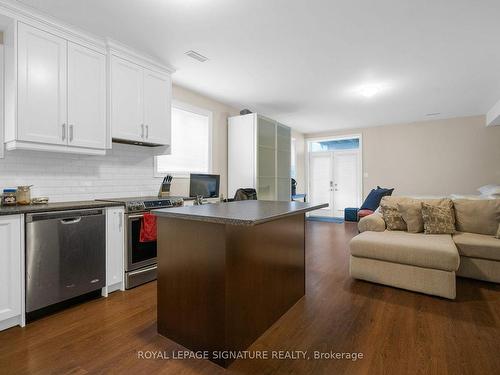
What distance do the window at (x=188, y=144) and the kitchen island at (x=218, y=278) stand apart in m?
2.20

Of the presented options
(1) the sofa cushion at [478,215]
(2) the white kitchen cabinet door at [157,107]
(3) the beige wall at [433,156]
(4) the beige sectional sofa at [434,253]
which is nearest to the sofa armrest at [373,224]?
(4) the beige sectional sofa at [434,253]

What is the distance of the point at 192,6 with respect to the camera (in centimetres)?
227

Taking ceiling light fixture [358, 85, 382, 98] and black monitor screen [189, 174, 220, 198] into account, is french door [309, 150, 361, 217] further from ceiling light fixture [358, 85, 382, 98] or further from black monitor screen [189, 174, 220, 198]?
black monitor screen [189, 174, 220, 198]

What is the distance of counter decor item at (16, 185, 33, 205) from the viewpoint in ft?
7.98

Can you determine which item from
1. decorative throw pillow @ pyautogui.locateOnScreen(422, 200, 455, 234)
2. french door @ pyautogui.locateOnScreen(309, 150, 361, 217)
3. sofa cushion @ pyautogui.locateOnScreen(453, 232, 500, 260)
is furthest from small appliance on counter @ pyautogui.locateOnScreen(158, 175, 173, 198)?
french door @ pyautogui.locateOnScreen(309, 150, 361, 217)

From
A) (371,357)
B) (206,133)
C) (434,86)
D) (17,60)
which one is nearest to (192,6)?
(17,60)

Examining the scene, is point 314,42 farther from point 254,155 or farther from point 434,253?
point 434,253

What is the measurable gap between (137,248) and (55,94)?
1.67 m

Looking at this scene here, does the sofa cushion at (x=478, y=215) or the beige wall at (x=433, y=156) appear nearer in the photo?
the sofa cushion at (x=478, y=215)

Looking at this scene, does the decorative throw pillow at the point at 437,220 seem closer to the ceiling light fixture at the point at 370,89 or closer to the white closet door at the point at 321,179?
the ceiling light fixture at the point at 370,89

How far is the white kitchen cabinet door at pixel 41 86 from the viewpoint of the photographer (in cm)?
229

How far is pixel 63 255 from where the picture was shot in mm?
2301

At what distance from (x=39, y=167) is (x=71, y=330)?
1589 mm

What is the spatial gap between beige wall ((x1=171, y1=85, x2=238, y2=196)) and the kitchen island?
2.32 metres
